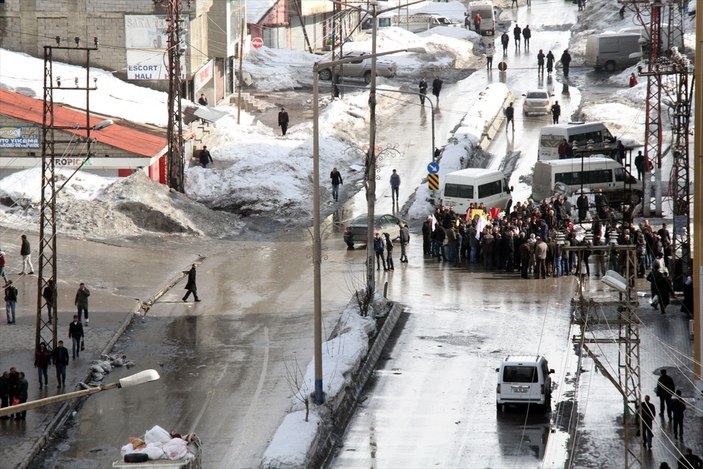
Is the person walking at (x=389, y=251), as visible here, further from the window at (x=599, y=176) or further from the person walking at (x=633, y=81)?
the person walking at (x=633, y=81)

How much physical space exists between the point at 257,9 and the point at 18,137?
32.0 meters

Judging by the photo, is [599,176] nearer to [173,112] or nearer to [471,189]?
[471,189]

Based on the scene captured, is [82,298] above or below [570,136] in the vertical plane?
below

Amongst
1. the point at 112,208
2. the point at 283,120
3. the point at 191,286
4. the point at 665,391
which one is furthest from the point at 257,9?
the point at 665,391

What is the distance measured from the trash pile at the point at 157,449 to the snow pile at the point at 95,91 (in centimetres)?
3548

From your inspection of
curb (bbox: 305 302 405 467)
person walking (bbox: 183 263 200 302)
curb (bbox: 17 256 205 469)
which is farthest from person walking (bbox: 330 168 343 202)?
curb (bbox: 305 302 405 467)

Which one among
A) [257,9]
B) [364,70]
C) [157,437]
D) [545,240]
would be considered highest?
[257,9]

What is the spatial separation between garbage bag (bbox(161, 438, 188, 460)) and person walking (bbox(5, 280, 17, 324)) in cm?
1400

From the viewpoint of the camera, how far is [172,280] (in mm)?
43281

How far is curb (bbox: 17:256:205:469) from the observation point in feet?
92.0

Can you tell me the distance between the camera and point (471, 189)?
49531 mm

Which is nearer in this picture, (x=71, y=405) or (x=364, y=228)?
(x=71, y=405)

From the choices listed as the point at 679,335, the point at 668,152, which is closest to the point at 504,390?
the point at 679,335

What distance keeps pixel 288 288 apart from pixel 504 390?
13.7 m
